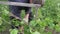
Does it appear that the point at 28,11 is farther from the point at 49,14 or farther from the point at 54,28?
the point at 49,14

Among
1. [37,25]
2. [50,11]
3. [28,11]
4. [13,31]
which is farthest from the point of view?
[50,11]

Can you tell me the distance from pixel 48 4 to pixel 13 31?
255 centimetres

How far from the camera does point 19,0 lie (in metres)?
2.52

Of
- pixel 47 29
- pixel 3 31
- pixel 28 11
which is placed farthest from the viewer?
pixel 3 31

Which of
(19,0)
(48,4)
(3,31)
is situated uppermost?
(19,0)

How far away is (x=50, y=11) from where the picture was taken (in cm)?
421

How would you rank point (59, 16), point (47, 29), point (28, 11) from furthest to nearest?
1. point (59, 16)
2. point (28, 11)
3. point (47, 29)

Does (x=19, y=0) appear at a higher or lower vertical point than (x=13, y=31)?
higher

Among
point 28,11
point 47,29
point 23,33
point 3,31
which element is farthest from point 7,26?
point 23,33

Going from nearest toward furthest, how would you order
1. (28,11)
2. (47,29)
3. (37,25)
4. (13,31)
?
(13,31) < (37,25) < (47,29) < (28,11)

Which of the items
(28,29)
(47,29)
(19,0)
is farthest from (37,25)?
(19,0)

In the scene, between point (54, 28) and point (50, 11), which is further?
point (50, 11)

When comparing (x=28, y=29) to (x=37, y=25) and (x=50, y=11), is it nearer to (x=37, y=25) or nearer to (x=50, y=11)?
(x=37, y=25)

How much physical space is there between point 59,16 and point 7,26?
1.16 m
